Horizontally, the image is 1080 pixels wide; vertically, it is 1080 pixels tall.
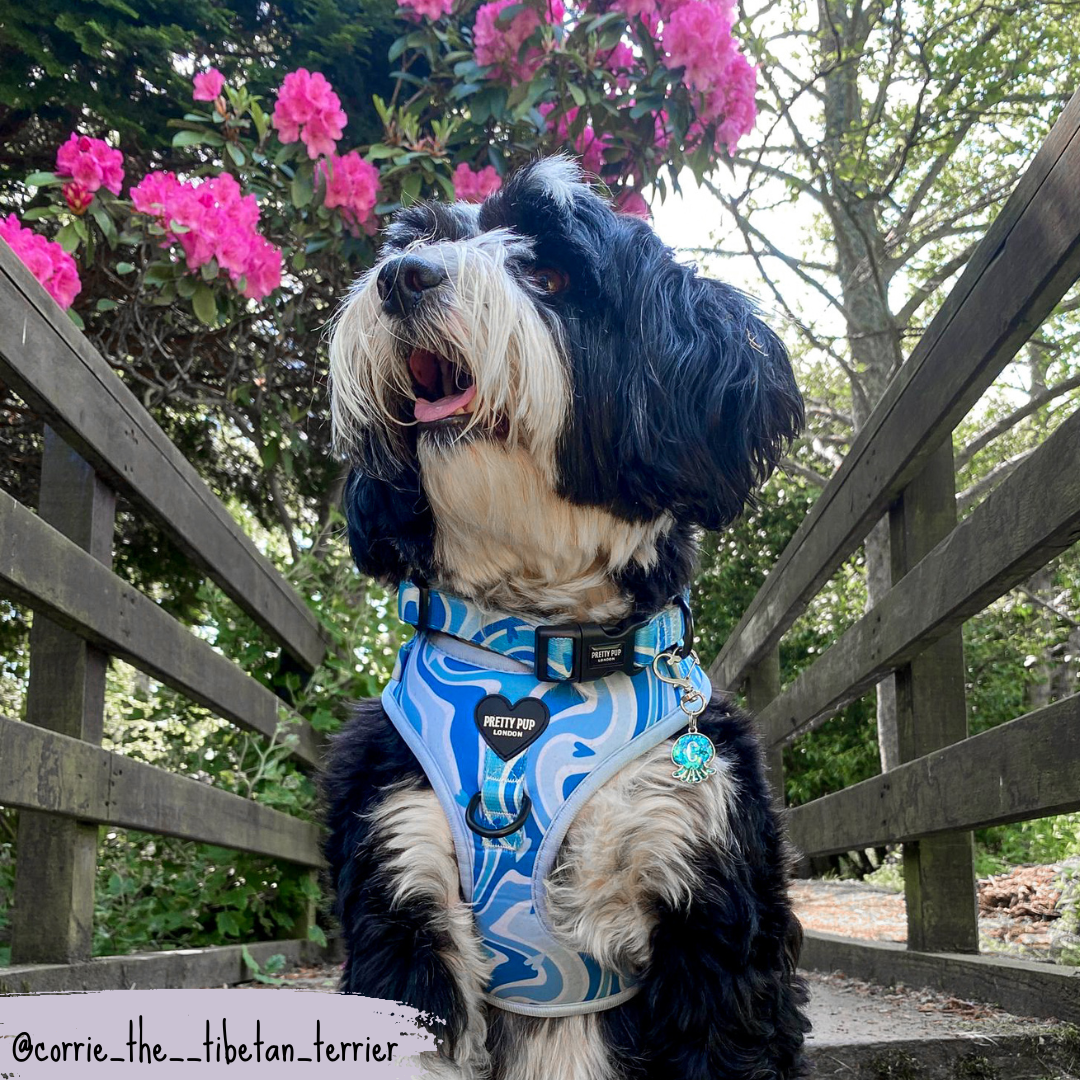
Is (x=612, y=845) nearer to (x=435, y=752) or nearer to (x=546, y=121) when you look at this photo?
(x=435, y=752)

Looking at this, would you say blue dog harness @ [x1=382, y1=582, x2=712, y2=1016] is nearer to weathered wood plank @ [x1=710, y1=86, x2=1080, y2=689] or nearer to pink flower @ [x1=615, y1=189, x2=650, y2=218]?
weathered wood plank @ [x1=710, y1=86, x2=1080, y2=689]

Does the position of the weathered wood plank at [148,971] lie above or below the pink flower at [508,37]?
below

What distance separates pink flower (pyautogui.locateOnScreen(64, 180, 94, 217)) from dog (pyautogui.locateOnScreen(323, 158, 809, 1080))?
1.65 m

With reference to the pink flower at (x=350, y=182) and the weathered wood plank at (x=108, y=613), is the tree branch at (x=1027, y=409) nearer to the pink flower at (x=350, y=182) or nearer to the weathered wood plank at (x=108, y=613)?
the pink flower at (x=350, y=182)

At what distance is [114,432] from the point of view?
7.56 feet

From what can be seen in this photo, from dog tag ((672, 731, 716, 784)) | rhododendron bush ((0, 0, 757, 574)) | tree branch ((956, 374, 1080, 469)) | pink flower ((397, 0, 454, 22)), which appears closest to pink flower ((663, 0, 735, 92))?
rhododendron bush ((0, 0, 757, 574))

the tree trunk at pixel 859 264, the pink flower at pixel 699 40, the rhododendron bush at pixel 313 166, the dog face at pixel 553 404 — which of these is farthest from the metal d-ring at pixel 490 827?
the tree trunk at pixel 859 264

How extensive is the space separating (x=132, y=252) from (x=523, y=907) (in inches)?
107

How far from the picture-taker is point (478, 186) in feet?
11.2

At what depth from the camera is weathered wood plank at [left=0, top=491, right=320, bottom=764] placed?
1850 mm

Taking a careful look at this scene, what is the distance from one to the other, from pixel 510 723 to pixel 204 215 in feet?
6.90

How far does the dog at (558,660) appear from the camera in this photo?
160 centimetres

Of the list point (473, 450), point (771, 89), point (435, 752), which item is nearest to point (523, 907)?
point (435, 752)

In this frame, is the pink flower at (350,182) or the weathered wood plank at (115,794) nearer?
the weathered wood plank at (115,794)
